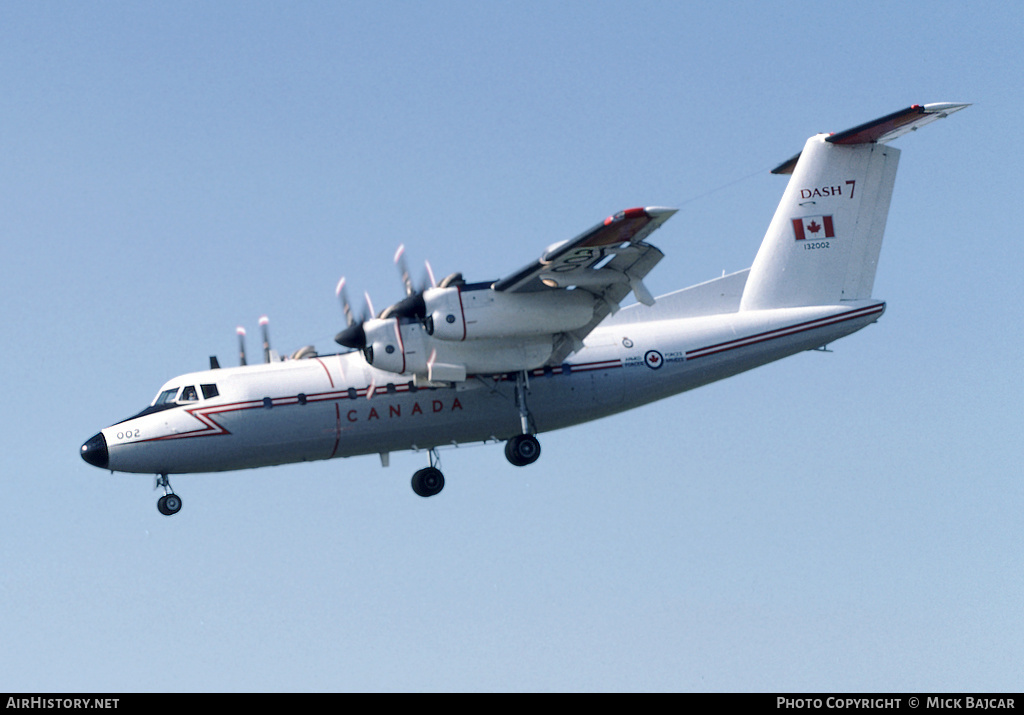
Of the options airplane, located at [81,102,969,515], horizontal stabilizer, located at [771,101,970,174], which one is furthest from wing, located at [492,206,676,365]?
horizontal stabilizer, located at [771,101,970,174]

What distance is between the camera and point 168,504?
2461 cm

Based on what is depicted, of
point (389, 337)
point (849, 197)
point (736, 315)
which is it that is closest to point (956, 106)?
point (849, 197)

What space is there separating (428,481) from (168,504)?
505 cm

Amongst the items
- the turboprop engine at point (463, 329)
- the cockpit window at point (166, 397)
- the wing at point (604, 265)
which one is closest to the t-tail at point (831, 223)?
the wing at point (604, 265)

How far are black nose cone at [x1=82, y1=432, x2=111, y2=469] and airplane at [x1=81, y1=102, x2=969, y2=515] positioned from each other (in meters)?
0.03

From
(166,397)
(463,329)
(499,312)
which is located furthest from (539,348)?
(166,397)

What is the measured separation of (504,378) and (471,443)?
5.23 feet

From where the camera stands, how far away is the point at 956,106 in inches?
960

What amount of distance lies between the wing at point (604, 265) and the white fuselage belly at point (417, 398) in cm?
140

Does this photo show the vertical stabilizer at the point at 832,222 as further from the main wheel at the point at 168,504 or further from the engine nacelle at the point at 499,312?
the main wheel at the point at 168,504

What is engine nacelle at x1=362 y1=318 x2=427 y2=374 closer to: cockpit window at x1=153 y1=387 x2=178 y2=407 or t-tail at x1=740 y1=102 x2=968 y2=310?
cockpit window at x1=153 y1=387 x2=178 y2=407

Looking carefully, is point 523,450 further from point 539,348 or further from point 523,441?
point 539,348

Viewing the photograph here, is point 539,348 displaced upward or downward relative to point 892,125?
downward
